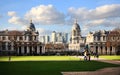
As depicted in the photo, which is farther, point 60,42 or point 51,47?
point 60,42

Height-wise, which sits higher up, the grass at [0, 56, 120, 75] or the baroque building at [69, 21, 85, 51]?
the baroque building at [69, 21, 85, 51]

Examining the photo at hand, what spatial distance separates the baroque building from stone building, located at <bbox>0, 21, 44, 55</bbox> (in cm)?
1607

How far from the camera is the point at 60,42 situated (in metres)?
126

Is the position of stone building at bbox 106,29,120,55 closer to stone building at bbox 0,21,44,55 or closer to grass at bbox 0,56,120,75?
stone building at bbox 0,21,44,55

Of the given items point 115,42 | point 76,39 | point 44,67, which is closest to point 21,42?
point 115,42

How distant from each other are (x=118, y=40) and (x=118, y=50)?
488 centimetres

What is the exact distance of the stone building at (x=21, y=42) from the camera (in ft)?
221

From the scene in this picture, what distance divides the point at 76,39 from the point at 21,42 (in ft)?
98.6

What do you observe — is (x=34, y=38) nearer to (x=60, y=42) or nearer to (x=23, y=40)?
(x=23, y=40)

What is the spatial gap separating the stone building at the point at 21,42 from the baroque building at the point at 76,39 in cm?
1607

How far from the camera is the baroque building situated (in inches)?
3610

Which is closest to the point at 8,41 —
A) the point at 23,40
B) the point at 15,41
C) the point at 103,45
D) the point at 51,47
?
the point at 15,41

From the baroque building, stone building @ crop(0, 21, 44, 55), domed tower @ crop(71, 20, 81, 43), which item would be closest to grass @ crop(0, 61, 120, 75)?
stone building @ crop(0, 21, 44, 55)

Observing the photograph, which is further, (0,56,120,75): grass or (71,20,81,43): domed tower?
(71,20,81,43): domed tower
